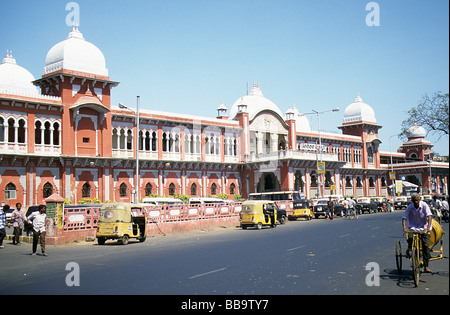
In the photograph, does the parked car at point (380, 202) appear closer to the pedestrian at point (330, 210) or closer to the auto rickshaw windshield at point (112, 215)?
the pedestrian at point (330, 210)

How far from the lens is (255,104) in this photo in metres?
51.6

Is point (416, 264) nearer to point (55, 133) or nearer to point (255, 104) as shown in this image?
point (55, 133)

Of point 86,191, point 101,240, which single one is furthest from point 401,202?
point 101,240

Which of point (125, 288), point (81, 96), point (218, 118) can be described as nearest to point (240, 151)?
point (218, 118)

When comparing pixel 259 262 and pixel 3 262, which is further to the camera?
pixel 3 262

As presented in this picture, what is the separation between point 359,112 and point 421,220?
186ft

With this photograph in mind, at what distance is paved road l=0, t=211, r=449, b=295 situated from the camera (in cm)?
820

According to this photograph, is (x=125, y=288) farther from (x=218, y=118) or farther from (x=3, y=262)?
(x=218, y=118)

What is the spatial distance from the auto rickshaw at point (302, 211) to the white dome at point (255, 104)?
15492 mm

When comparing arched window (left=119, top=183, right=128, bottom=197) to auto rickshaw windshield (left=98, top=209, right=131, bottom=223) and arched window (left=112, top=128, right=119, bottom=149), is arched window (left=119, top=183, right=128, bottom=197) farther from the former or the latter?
auto rickshaw windshield (left=98, top=209, right=131, bottom=223)

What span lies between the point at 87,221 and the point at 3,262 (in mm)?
7417

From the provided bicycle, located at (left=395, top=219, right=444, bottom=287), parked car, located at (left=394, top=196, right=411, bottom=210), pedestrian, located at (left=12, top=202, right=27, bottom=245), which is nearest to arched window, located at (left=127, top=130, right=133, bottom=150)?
pedestrian, located at (left=12, top=202, right=27, bottom=245)

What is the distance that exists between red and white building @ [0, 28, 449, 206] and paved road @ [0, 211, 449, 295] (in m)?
14.6
